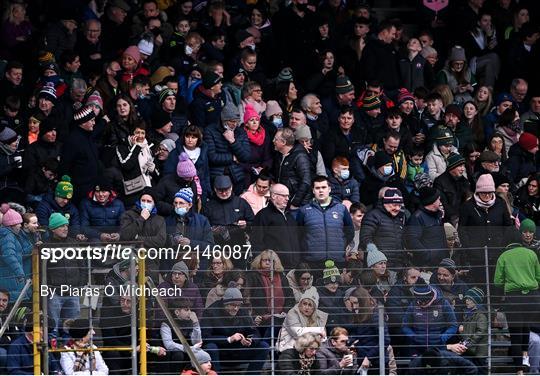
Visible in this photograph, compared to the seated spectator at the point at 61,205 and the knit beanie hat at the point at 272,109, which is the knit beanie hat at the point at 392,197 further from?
the seated spectator at the point at 61,205

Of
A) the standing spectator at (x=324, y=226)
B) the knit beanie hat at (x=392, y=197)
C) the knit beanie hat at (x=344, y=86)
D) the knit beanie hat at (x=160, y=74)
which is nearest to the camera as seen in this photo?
the standing spectator at (x=324, y=226)

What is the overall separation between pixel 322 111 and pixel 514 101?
115 inches

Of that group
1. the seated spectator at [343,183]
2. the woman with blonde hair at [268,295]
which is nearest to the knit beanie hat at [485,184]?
the seated spectator at [343,183]

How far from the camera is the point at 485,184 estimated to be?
22281 millimetres

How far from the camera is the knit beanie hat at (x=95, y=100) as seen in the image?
22.8 m

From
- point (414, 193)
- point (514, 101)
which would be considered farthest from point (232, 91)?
point (514, 101)

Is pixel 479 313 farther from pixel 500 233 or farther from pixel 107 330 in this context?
pixel 107 330

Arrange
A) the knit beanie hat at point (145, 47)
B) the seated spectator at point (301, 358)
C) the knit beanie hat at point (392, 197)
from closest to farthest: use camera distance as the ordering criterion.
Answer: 1. the seated spectator at point (301, 358)
2. the knit beanie hat at point (392, 197)
3. the knit beanie hat at point (145, 47)

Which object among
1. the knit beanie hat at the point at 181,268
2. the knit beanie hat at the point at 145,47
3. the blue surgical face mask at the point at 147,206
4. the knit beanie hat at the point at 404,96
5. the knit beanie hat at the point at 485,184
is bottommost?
the knit beanie hat at the point at 181,268

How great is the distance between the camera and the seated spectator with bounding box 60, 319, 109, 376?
19188mm

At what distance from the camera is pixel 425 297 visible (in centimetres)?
2011

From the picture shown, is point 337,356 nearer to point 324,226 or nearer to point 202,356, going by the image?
point 202,356

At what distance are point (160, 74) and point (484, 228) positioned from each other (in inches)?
198

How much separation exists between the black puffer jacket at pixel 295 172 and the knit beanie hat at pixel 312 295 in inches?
87.7
